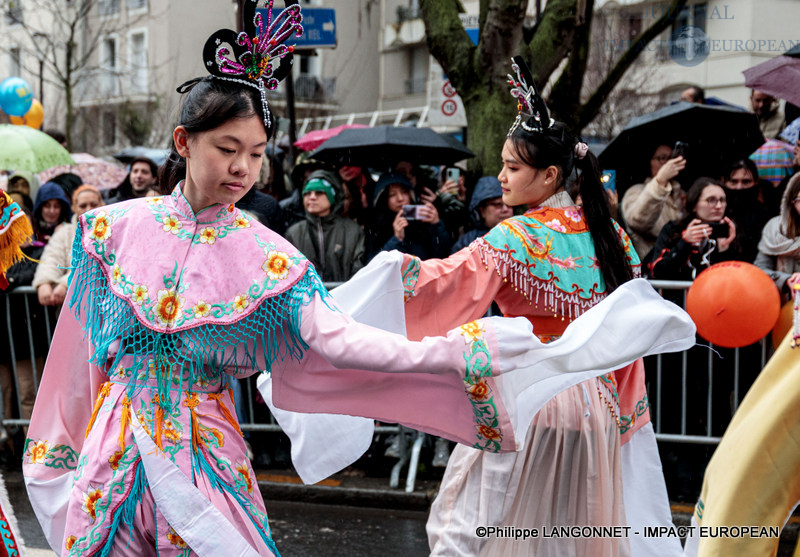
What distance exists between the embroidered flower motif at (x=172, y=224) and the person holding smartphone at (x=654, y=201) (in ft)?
13.8

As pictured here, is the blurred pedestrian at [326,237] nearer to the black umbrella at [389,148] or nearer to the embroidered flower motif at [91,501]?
the black umbrella at [389,148]

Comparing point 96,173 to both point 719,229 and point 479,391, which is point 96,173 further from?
point 479,391

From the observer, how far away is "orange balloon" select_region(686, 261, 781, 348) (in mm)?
5109

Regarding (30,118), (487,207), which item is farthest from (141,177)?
(30,118)

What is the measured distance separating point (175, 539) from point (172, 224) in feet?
2.71

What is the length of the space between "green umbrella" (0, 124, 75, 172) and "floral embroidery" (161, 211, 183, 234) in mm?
6431

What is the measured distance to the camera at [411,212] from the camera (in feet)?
20.5

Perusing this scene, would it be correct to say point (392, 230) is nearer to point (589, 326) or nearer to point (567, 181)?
point (567, 181)

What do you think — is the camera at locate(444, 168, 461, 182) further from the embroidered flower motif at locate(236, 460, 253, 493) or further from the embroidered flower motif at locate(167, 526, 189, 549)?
the embroidered flower motif at locate(167, 526, 189, 549)

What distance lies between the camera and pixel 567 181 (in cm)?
391

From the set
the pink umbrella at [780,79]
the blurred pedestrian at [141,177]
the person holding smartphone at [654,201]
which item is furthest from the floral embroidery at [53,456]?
the pink umbrella at [780,79]

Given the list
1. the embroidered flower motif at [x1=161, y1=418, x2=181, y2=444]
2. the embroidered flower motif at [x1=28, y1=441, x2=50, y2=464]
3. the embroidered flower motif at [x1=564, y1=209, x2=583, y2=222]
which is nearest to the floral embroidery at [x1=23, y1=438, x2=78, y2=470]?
the embroidered flower motif at [x1=28, y1=441, x2=50, y2=464]

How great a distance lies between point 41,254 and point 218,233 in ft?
16.6

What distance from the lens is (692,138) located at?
7078 millimetres
